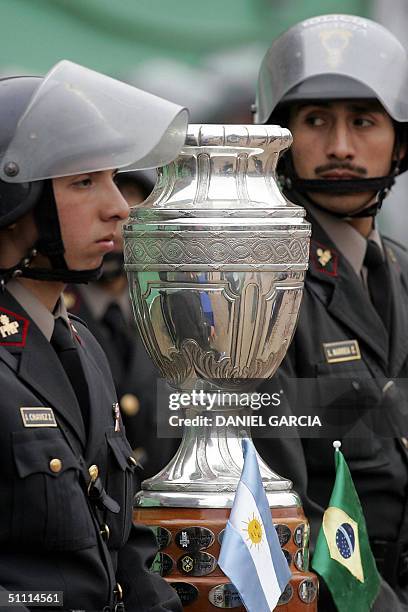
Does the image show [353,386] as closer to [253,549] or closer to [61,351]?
[253,549]

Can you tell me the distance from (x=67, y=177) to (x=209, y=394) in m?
0.74

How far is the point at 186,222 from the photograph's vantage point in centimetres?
352

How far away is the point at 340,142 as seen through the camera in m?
4.55

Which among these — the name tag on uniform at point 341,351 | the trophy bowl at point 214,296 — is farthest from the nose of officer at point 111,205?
the name tag on uniform at point 341,351

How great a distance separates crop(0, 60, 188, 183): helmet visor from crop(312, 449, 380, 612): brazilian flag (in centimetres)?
101

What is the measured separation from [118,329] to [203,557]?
7.30ft

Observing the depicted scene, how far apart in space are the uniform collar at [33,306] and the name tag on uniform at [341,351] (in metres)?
1.27

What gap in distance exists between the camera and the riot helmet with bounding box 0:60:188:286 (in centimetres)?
310

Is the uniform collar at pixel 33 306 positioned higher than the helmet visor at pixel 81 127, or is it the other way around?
the helmet visor at pixel 81 127

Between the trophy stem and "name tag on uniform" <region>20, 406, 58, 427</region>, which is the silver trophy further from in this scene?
"name tag on uniform" <region>20, 406, 58, 427</region>

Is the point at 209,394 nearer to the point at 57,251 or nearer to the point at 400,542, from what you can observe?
the point at 57,251

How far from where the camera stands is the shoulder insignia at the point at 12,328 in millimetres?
3105

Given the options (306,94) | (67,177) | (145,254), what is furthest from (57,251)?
(306,94)

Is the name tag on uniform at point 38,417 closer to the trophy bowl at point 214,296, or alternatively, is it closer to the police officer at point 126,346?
the trophy bowl at point 214,296
